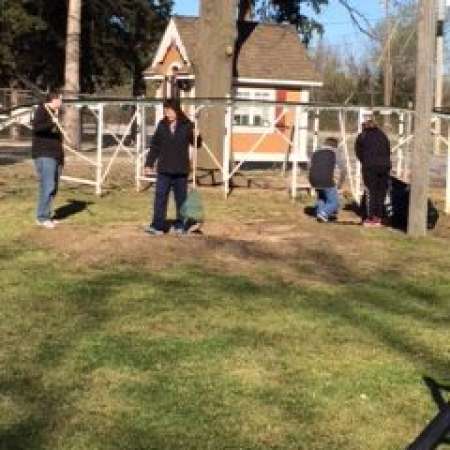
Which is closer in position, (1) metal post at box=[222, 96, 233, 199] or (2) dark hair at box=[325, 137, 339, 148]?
(2) dark hair at box=[325, 137, 339, 148]

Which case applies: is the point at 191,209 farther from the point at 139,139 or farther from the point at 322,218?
the point at 139,139

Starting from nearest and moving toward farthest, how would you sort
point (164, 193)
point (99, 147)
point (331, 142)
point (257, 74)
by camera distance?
point (164, 193)
point (331, 142)
point (99, 147)
point (257, 74)

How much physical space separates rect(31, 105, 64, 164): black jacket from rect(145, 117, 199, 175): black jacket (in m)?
1.30

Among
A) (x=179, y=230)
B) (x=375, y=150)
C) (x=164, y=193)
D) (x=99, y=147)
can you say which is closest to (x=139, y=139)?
(x=99, y=147)

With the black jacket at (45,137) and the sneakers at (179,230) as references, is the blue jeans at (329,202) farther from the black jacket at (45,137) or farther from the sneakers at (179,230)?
the black jacket at (45,137)

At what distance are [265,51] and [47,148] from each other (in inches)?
790

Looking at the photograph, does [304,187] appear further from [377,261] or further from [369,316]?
[369,316]

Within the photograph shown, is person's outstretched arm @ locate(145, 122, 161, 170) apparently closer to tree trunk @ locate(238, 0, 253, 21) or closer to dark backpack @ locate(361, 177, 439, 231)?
dark backpack @ locate(361, 177, 439, 231)

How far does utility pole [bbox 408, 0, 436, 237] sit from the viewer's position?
1309 centimetres

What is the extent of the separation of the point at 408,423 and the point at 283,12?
36.3 meters

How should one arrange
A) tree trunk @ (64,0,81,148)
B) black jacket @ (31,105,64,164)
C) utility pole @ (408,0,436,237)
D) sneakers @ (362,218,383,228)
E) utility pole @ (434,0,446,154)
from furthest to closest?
tree trunk @ (64,0,81,148) → utility pole @ (434,0,446,154) → sneakers @ (362,218,383,228) → utility pole @ (408,0,436,237) → black jacket @ (31,105,64,164)

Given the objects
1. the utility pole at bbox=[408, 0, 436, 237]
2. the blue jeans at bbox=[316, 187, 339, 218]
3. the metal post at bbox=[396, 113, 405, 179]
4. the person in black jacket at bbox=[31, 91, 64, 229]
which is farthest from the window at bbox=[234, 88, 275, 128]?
the person in black jacket at bbox=[31, 91, 64, 229]

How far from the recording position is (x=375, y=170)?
48.1ft

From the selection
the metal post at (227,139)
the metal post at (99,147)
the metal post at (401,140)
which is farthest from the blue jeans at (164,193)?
the metal post at (401,140)
